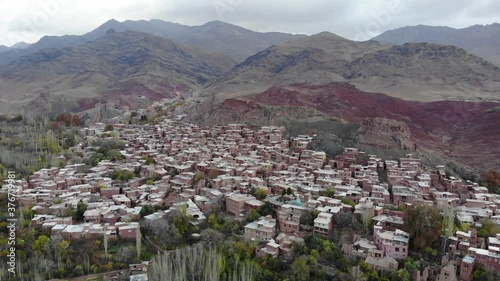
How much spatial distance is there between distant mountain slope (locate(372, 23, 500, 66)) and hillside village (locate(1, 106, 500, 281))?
129 meters

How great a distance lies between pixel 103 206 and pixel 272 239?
9.85 metres

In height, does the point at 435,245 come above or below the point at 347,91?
below

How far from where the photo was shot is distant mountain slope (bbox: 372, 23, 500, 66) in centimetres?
15012

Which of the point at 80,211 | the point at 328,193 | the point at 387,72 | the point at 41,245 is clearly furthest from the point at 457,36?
the point at 41,245

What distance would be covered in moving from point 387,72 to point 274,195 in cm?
5366

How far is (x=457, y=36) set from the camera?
170m

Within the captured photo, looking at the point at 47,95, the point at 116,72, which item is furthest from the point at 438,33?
the point at 47,95

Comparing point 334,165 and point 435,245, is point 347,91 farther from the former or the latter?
point 435,245

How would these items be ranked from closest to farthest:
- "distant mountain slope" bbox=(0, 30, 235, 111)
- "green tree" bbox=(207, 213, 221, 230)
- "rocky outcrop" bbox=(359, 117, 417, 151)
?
"green tree" bbox=(207, 213, 221, 230)
"rocky outcrop" bbox=(359, 117, 417, 151)
"distant mountain slope" bbox=(0, 30, 235, 111)

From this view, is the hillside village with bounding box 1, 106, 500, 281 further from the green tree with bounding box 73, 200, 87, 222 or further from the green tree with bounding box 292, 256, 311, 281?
the green tree with bounding box 292, 256, 311, 281

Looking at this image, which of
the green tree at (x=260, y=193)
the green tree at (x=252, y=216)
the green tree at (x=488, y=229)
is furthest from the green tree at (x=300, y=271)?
the green tree at (x=488, y=229)

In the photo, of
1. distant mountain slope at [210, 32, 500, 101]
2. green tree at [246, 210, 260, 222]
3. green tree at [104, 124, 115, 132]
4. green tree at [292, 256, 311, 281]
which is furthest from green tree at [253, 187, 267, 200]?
distant mountain slope at [210, 32, 500, 101]

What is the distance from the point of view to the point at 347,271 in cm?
1756

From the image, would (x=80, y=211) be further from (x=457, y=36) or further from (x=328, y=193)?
(x=457, y=36)
